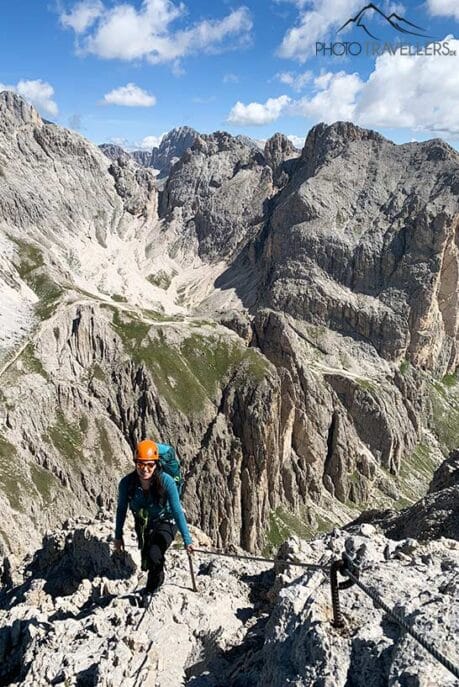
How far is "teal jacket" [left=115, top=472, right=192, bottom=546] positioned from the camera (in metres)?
13.3

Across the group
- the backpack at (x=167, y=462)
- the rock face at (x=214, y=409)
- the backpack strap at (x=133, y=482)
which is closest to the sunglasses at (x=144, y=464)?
the backpack at (x=167, y=462)

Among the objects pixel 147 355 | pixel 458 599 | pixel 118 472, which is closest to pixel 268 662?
pixel 458 599

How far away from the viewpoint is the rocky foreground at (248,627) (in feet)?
34.7

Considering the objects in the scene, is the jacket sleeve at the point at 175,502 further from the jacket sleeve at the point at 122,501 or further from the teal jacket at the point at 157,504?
the jacket sleeve at the point at 122,501

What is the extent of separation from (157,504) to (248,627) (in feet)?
21.1

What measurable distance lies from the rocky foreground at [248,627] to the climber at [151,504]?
264 centimetres

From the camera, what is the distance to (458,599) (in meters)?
11.5

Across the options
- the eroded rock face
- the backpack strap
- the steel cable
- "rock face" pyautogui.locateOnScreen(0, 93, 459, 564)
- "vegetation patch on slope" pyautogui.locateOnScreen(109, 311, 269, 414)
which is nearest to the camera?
the steel cable

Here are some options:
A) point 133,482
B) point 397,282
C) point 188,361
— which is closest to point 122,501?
point 133,482

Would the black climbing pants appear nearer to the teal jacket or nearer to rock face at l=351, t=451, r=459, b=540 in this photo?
the teal jacket

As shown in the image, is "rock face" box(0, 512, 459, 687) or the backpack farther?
the backpack

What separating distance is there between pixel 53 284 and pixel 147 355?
3030 centimetres

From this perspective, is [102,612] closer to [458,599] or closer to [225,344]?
[458,599]

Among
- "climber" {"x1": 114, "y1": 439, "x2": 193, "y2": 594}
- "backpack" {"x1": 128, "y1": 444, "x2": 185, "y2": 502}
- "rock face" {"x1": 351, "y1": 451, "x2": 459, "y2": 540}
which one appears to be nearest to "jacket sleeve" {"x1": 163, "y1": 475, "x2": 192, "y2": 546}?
"climber" {"x1": 114, "y1": 439, "x2": 193, "y2": 594}
